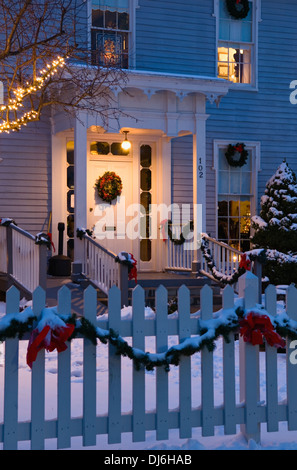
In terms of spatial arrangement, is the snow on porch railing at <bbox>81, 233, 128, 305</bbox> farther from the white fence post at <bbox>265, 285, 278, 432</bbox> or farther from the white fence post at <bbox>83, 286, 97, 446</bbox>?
the white fence post at <bbox>83, 286, 97, 446</bbox>

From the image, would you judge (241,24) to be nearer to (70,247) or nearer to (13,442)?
(70,247)

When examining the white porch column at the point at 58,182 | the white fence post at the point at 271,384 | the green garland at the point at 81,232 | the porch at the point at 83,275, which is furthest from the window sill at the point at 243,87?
the white fence post at the point at 271,384

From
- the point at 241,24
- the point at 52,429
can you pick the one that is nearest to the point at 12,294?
the point at 52,429

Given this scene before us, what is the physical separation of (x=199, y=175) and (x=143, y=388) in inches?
328

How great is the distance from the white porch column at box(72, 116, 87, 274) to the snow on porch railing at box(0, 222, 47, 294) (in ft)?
3.91

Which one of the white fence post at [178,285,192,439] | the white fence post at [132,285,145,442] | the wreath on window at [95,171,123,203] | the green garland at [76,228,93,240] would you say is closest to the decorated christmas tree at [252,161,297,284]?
the wreath on window at [95,171,123,203]

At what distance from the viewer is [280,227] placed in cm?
1259

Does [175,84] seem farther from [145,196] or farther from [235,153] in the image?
[235,153]

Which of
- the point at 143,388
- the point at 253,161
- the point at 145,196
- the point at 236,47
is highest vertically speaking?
the point at 236,47

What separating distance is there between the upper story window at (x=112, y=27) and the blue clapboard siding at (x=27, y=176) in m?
2.14

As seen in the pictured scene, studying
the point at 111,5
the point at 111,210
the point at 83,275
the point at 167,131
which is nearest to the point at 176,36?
the point at 111,5

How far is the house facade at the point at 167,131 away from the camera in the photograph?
12.1 meters

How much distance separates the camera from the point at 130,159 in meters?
13.2

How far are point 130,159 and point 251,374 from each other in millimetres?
9107
